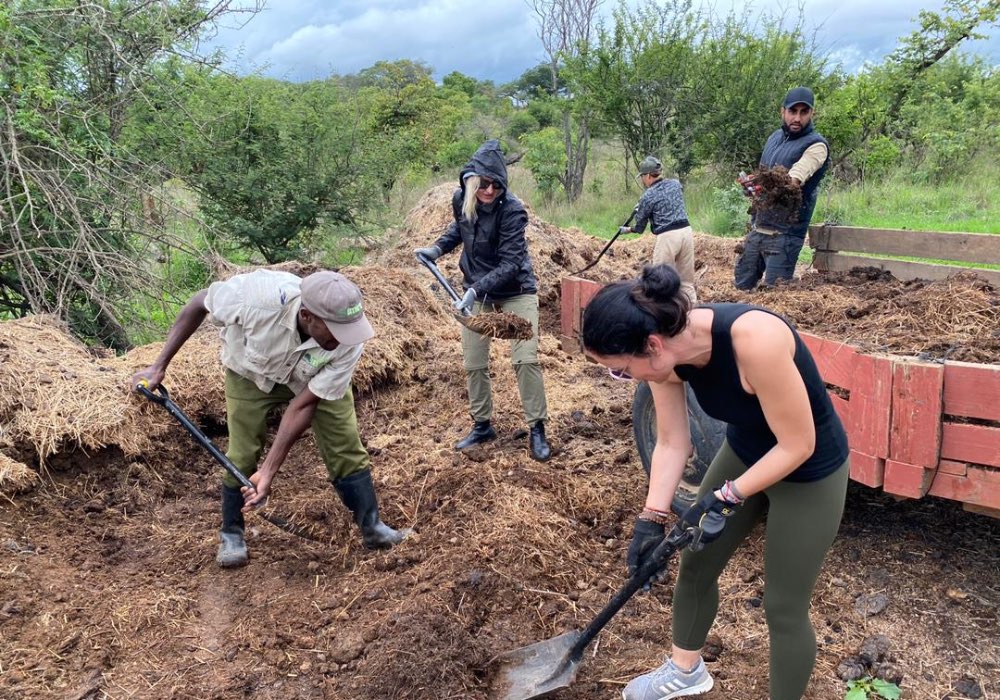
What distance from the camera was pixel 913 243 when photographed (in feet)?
17.4

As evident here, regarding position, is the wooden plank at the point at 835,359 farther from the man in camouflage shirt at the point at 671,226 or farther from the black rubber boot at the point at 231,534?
the man in camouflage shirt at the point at 671,226

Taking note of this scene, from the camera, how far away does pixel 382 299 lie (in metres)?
6.50

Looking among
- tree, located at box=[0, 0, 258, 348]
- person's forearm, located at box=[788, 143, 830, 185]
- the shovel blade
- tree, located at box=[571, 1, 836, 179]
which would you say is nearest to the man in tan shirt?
the shovel blade

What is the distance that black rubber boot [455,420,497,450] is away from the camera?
15.3ft

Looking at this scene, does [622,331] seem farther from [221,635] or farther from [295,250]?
[295,250]

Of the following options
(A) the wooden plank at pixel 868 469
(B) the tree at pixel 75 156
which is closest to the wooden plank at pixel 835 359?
(A) the wooden plank at pixel 868 469

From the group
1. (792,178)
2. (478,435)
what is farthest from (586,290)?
(792,178)

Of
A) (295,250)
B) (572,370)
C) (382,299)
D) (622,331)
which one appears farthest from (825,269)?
(295,250)

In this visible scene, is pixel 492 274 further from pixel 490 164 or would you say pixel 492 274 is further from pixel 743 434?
pixel 743 434

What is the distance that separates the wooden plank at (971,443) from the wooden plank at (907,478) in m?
0.10

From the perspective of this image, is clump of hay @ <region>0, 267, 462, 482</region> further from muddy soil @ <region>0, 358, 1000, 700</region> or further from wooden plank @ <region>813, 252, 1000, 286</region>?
wooden plank @ <region>813, 252, 1000, 286</region>

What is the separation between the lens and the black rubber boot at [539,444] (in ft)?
14.4

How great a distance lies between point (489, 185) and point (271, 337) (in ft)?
5.71

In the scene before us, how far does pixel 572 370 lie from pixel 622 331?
14.7ft
